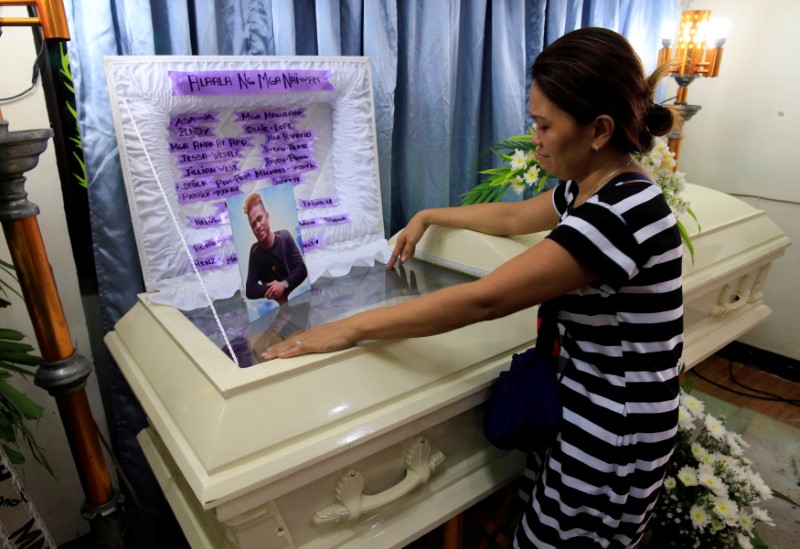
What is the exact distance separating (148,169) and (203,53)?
0.32 meters

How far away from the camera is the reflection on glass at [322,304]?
3.02 ft

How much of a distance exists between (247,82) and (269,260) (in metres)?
0.40

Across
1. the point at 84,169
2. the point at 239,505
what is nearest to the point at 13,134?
the point at 84,169

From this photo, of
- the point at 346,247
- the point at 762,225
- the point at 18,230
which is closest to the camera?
the point at 18,230

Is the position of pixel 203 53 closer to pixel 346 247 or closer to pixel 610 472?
pixel 346 247

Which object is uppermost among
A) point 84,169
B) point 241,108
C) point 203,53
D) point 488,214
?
point 203,53

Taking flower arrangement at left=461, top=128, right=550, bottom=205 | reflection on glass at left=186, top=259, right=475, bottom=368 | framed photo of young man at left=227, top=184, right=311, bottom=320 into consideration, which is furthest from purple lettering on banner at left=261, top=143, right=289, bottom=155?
flower arrangement at left=461, top=128, right=550, bottom=205

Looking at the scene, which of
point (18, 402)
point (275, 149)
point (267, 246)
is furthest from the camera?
point (275, 149)

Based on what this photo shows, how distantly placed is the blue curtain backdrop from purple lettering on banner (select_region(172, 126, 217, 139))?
0.13 metres

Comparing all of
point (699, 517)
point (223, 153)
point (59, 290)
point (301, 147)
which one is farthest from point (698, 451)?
point (59, 290)

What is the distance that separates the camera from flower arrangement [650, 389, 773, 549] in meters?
1.11

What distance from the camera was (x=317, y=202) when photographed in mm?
1271

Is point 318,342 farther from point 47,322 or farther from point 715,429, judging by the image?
point 715,429

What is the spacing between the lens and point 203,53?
1.12 meters
